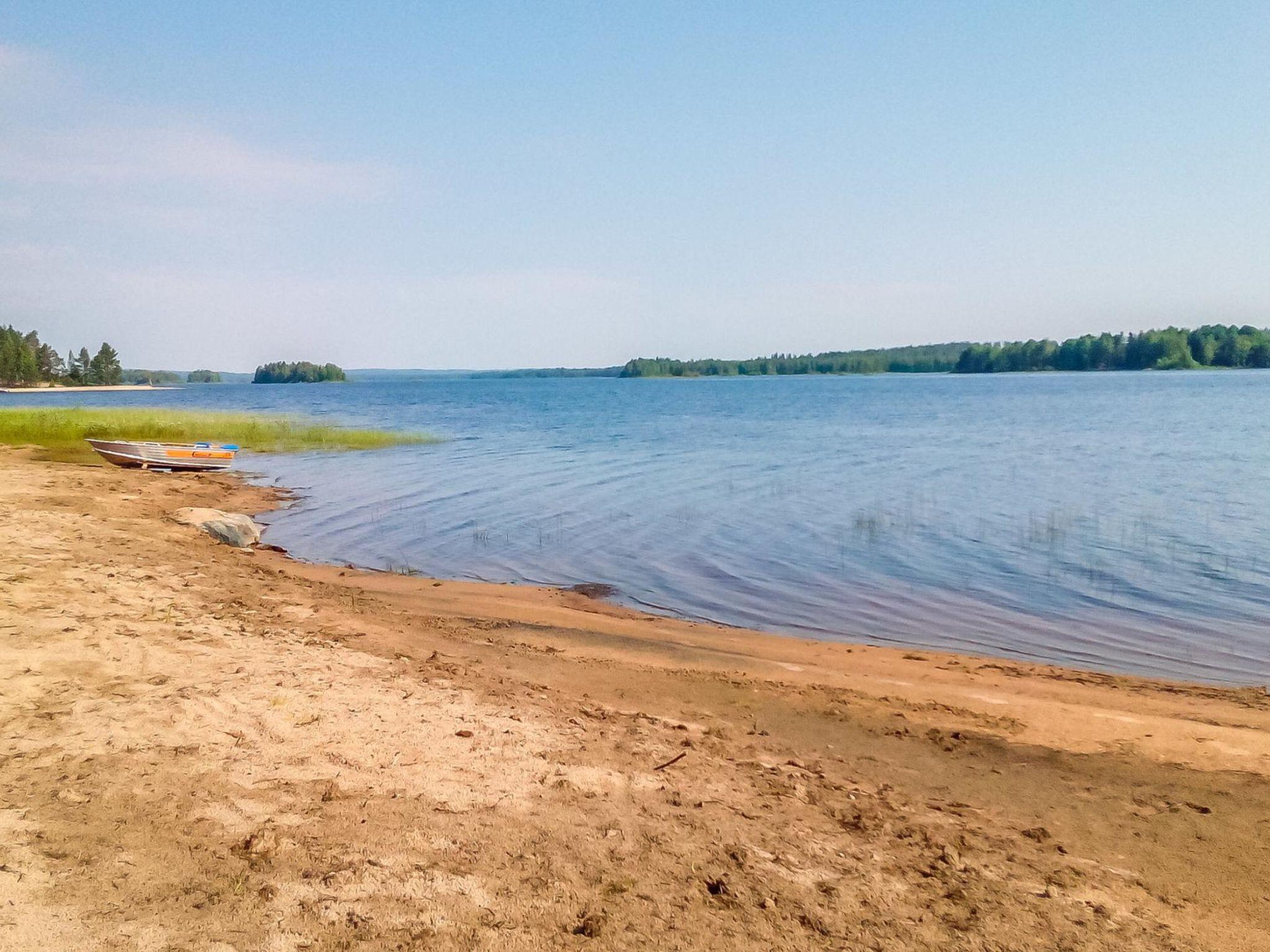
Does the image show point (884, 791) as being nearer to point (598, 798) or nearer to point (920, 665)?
point (598, 798)

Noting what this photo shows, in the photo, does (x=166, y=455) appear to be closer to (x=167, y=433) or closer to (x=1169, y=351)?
(x=167, y=433)

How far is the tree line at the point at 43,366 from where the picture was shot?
436 feet

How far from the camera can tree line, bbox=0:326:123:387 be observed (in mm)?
133000

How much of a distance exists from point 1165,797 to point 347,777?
626 centimetres

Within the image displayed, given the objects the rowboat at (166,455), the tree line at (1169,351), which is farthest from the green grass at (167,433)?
the tree line at (1169,351)

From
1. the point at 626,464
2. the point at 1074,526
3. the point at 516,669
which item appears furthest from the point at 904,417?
the point at 516,669

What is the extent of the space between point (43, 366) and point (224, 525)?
173m

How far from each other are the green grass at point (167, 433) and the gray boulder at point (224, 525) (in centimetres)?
1539

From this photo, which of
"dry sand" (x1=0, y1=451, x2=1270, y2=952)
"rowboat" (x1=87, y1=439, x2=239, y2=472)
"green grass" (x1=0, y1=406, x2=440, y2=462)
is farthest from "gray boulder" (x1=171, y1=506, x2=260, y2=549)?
"green grass" (x1=0, y1=406, x2=440, y2=462)

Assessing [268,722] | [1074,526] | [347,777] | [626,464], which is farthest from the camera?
[626,464]

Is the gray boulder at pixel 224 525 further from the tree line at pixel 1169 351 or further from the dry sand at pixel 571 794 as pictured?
the tree line at pixel 1169 351

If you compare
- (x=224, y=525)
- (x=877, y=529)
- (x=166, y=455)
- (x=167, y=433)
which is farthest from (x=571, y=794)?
(x=167, y=433)

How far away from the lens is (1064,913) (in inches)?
191

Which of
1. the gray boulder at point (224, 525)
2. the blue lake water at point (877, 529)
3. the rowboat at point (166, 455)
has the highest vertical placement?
the rowboat at point (166, 455)
